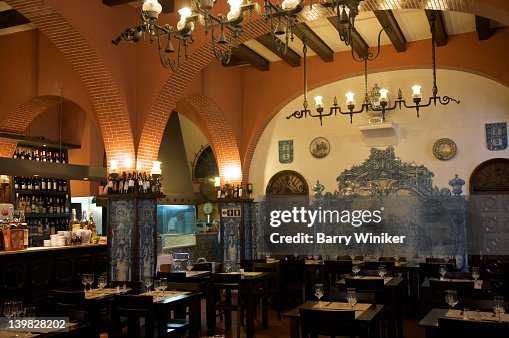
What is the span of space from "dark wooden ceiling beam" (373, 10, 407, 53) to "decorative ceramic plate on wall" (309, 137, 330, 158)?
2.36m

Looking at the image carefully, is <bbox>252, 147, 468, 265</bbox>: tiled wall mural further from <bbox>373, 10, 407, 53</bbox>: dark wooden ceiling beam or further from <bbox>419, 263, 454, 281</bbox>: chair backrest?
<bbox>373, 10, 407, 53</bbox>: dark wooden ceiling beam

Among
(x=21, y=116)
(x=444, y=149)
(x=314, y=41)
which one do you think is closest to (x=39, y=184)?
(x=21, y=116)

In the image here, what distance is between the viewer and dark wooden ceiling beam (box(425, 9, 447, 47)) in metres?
8.07

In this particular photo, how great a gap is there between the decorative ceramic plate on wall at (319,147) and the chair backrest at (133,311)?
6440mm

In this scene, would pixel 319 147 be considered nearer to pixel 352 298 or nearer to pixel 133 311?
pixel 352 298

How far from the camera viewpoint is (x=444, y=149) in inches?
388

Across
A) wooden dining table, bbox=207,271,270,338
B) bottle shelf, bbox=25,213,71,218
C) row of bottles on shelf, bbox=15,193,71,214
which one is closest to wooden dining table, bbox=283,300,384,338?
wooden dining table, bbox=207,271,270,338

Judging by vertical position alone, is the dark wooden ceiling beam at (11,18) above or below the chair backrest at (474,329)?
above

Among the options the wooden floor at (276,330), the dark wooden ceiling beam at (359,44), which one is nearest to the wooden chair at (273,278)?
the wooden floor at (276,330)

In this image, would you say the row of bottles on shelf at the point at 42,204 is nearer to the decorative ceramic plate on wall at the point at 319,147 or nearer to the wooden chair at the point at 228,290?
the wooden chair at the point at 228,290

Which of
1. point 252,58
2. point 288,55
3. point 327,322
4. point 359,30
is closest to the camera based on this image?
point 327,322

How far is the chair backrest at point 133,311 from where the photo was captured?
5.09 metres

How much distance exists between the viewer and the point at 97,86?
7.48 metres

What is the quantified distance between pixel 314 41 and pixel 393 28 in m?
1.46
